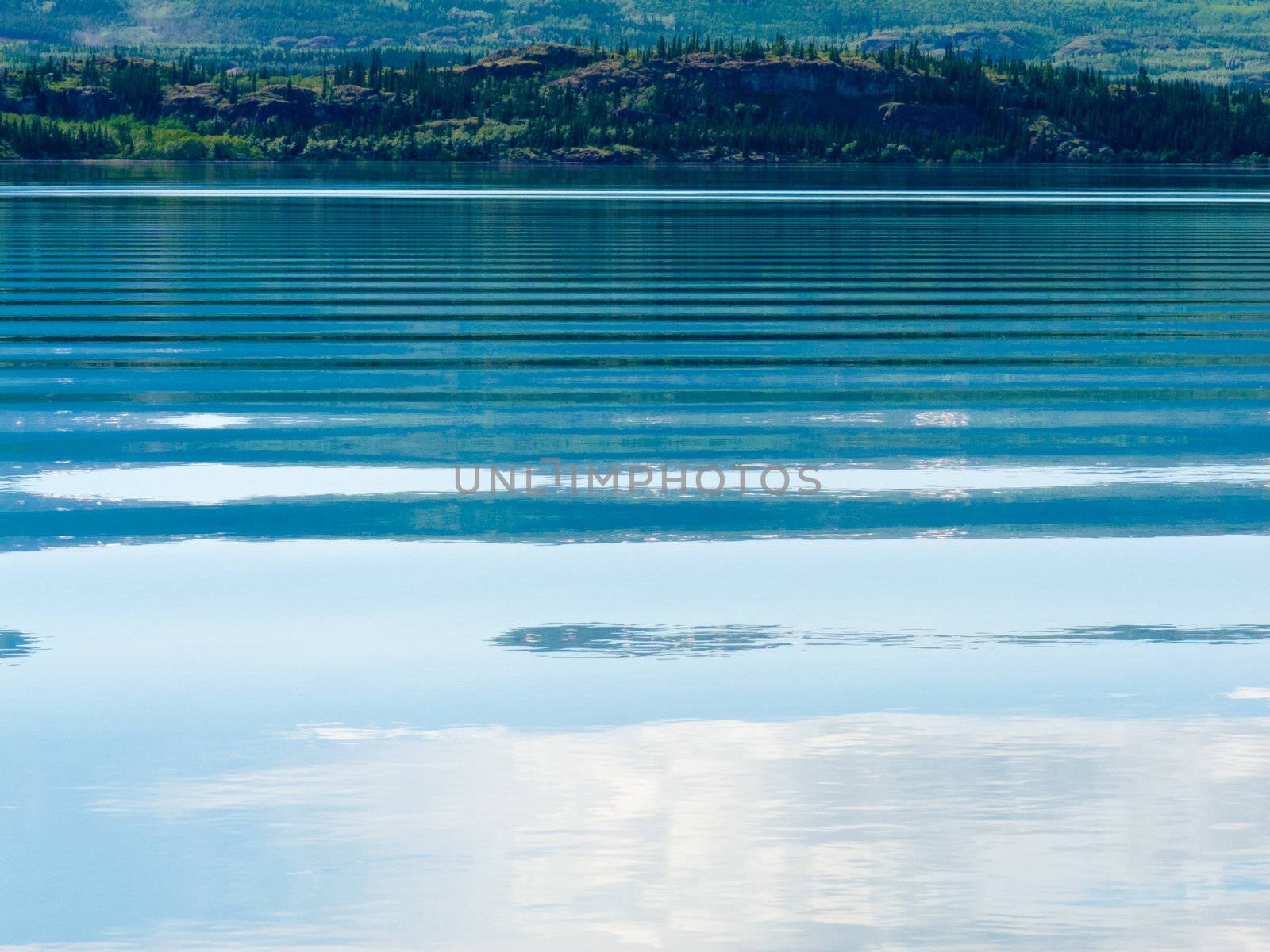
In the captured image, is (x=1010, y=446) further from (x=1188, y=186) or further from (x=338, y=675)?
(x=1188, y=186)

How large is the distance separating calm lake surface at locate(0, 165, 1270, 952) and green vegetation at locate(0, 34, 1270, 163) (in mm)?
119382

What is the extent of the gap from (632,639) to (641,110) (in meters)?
150

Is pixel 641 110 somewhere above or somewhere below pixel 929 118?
above

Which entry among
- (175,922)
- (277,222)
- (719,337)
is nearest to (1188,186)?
(277,222)

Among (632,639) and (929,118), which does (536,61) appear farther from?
(632,639)

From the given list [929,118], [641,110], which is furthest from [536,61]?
[929,118]

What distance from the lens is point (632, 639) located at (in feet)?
16.6

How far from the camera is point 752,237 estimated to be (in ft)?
84.2

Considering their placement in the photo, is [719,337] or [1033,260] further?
[1033,260]

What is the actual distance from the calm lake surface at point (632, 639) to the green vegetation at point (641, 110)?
119m

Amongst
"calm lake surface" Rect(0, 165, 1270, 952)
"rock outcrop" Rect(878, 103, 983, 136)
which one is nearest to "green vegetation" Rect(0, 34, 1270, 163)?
"rock outcrop" Rect(878, 103, 983, 136)

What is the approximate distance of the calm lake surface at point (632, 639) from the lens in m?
3.33

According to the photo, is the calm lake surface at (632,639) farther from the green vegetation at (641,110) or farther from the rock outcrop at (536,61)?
the rock outcrop at (536,61)

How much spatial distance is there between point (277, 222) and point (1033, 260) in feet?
43.4
